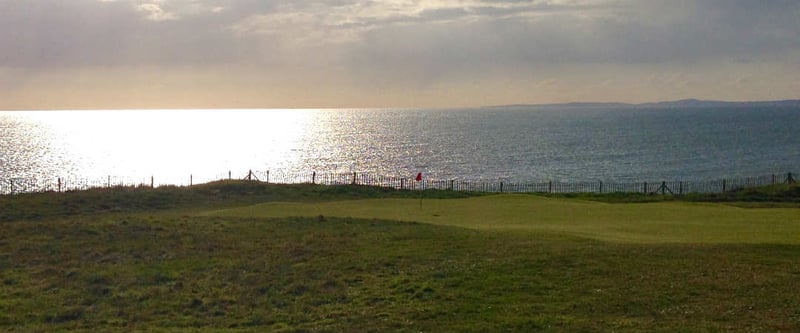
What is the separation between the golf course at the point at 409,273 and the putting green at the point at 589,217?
0.12 metres

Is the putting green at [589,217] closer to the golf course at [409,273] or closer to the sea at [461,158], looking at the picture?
the golf course at [409,273]

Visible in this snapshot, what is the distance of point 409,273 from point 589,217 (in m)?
11.9

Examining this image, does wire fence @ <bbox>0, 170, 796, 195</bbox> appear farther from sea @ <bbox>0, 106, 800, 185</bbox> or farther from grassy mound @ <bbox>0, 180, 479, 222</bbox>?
grassy mound @ <bbox>0, 180, 479, 222</bbox>

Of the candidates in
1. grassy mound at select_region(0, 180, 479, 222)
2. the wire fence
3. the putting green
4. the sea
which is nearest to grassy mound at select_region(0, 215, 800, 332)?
the putting green

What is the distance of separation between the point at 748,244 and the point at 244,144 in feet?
530

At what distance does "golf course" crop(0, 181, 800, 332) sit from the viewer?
13297mm

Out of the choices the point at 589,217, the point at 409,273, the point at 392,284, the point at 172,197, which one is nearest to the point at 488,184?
the point at 172,197

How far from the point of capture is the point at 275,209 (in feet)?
97.0

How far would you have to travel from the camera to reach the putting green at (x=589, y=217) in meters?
21.2

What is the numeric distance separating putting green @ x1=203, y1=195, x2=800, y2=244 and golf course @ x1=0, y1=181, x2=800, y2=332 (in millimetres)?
116

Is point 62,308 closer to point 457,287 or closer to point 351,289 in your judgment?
point 351,289

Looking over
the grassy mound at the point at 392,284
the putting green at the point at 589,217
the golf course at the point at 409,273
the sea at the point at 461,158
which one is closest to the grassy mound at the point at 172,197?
the putting green at the point at 589,217

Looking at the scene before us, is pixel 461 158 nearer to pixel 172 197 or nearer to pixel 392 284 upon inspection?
pixel 172 197

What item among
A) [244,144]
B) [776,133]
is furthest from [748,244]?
[244,144]
